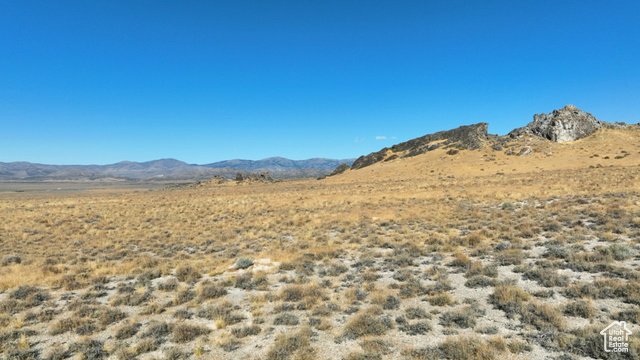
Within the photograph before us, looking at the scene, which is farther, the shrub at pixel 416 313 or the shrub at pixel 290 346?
the shrub at pixel 416 313

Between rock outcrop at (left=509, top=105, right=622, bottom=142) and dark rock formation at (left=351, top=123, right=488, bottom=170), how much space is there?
433 inches

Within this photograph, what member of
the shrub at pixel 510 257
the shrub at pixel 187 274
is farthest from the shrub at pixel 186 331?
the shrub at pixel 510 257

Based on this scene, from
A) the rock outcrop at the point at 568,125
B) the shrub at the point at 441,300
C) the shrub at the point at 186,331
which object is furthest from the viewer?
the rock outcrop at the point at 568,125

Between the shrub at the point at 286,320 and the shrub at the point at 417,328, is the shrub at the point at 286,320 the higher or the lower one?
the lower one

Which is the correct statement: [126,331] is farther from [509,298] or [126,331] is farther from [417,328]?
[509,298]

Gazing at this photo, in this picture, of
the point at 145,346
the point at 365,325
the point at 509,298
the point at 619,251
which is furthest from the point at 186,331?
the point at 619,251

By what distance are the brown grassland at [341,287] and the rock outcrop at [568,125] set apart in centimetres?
5052

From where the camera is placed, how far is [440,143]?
75.6m

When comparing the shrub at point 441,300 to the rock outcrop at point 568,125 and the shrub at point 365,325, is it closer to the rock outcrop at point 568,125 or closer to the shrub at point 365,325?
the shrub at point 365,325

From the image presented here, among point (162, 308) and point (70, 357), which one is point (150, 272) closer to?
point (162, 308)

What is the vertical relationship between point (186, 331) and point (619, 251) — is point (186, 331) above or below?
below

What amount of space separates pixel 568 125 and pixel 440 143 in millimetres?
26290

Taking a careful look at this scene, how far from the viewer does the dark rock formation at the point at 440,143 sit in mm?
68562

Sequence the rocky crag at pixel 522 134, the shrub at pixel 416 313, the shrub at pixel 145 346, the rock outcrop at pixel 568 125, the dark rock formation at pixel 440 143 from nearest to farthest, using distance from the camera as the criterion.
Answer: the shrub at pixel 145 346 → the shrub at pixel 416 313 → the rock outcrop at pixel 568 125 → the rocky crag at pixel 522 134 → the dark rock formation at pixel 440 143
